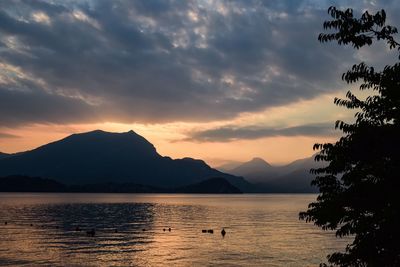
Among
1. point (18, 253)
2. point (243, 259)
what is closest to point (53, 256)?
point (18, 253)

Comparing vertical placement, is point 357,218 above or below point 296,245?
above

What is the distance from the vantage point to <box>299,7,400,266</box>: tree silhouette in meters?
15.9

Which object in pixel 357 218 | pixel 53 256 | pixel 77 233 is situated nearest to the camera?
pixel 357 218

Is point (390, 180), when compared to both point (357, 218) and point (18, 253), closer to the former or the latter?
point (357, 218)

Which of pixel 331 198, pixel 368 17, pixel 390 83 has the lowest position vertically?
pixel 331 198

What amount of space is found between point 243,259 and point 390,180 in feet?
165

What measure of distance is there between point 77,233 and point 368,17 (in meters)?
94.7

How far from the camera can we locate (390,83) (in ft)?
53.8

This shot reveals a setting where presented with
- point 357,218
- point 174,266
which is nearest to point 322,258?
point 174,266

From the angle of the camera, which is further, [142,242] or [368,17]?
[142,242]

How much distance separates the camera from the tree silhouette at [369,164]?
1585cm

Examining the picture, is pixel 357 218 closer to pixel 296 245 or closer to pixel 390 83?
pixel 390 83

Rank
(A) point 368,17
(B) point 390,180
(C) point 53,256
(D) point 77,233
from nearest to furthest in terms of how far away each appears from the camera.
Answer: (A) point 368,17 < (B) point 390,180 < (C) point 53,256 < (D) point 77,233

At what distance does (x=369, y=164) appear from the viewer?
17438mm
